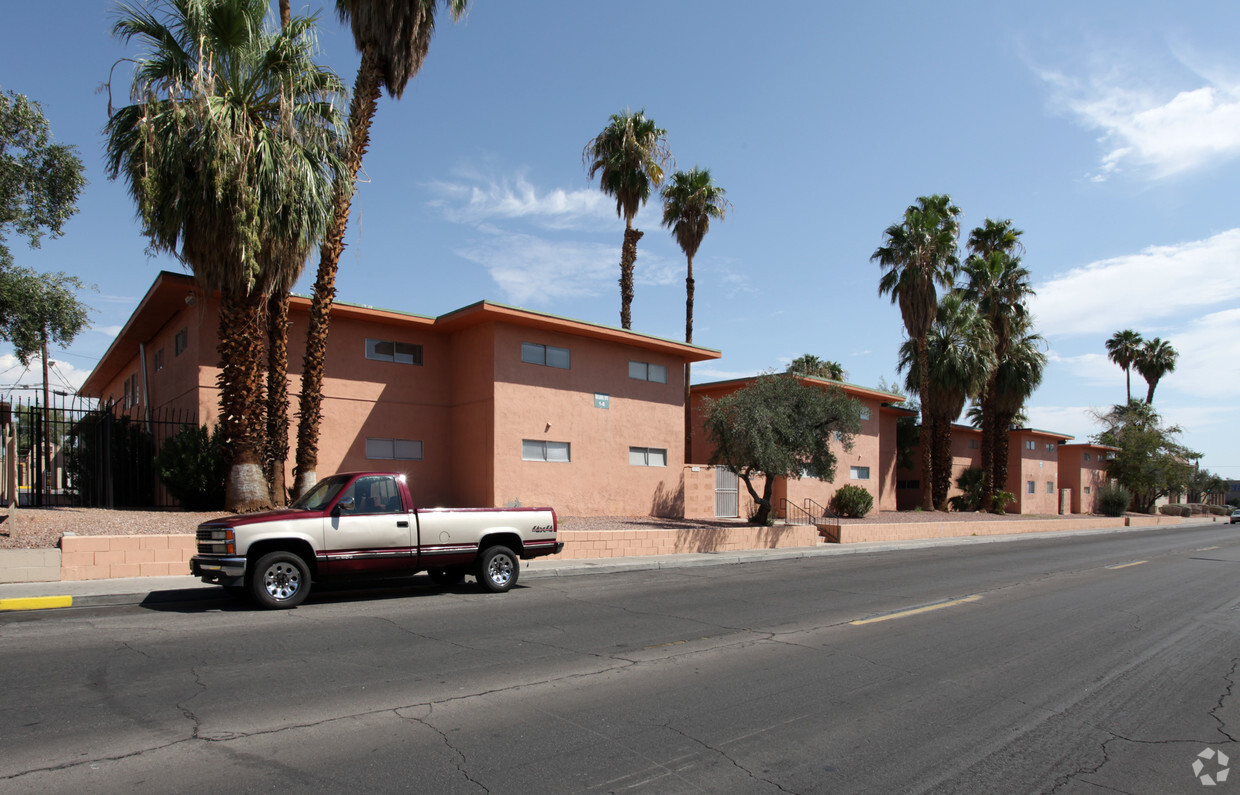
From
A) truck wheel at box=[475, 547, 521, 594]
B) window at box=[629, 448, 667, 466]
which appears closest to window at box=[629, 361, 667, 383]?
window at box=[629, 448, 667, 466]

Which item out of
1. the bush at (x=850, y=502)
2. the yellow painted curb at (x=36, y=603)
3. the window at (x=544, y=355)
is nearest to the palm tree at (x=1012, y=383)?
the bush at (x=850, y=502)

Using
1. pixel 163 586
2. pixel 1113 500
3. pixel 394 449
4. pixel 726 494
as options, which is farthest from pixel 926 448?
pixel 163 586

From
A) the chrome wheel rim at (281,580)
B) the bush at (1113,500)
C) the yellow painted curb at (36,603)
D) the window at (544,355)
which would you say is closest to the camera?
the yellow painted curb at (36,603)

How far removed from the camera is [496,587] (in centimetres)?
1175

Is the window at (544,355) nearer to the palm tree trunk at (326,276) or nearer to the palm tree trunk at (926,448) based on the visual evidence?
the palm tree trunk at (326,276)

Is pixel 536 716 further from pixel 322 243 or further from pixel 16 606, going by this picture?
pixel 322 243

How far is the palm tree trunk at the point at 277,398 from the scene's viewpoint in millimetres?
17172

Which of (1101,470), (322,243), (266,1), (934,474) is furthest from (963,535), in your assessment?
(1101,470)

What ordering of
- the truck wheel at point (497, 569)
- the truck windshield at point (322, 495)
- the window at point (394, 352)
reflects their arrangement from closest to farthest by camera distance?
1. the truck windshield at point (322, 495)
2. the truck wheel at point (497, 569)
3. the window at point (394, 352)

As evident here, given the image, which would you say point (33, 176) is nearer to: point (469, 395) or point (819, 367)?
point (469, 395)

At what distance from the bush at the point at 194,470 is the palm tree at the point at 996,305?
36516 millimetres

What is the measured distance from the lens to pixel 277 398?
56.7 ft

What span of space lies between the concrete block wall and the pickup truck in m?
2.01

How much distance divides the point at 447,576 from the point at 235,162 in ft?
29.6
